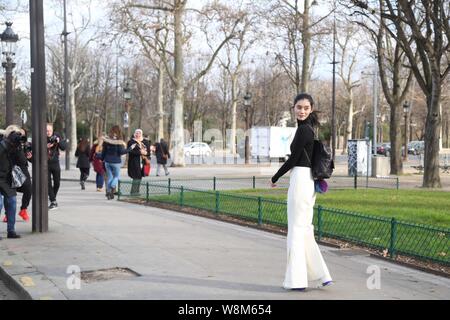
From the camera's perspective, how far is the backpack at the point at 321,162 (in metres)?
5.92

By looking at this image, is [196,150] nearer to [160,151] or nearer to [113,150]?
[160,151]

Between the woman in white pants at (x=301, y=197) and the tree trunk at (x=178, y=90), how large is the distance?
2978cm

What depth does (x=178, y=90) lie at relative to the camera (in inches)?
1417

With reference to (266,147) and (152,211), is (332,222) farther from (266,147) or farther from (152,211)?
(266,147)

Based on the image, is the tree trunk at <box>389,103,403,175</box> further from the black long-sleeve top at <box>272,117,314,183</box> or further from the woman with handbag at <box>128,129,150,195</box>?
the black long-sleeve top at <box>272,117,314,183</box>

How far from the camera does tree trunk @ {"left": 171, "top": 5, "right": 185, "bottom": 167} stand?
115 feet

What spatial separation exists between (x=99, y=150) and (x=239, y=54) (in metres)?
48.6

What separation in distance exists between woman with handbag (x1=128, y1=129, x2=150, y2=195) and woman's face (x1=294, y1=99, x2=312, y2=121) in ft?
33.2

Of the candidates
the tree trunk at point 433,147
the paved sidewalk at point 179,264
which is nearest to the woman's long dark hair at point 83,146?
the paved sidewalk at point 179,264

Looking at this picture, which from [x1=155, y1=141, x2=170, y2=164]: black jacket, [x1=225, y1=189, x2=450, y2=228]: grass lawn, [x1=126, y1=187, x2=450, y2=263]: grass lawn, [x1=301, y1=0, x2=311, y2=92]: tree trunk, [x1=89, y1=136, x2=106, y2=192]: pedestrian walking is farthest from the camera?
[x1=301, y1=0, x2=311, y2=92]: tree trunk

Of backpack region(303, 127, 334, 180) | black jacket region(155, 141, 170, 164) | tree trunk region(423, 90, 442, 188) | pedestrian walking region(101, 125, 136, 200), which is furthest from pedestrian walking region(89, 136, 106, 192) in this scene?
backpack region(303, 127, 334, 180)

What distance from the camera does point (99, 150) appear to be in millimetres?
18078

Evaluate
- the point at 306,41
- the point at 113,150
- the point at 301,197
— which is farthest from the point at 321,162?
the point at 306,41

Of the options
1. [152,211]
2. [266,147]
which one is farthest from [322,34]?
[152,211]
